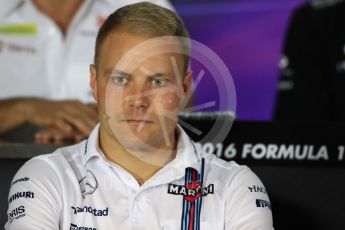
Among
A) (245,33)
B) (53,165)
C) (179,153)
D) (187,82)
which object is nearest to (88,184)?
(53,165)

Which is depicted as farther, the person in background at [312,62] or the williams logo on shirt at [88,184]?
the person in background at [312,62]

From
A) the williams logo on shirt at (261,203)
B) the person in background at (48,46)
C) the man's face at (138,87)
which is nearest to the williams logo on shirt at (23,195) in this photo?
the man's face at (138,87)

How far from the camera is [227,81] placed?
177cm

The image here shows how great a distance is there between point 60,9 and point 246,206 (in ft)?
5.59

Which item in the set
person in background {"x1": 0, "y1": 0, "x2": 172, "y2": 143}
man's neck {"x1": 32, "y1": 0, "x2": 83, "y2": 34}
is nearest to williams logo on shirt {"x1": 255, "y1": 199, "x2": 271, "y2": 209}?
person in background {"x1": 0, "y1": 0, "x2": 172, "y2": 143}

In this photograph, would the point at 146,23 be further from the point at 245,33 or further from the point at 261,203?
the point at 245,33

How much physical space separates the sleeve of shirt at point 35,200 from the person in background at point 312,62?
1950 mm

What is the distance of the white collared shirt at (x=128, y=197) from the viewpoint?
162 cm

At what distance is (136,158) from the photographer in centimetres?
171

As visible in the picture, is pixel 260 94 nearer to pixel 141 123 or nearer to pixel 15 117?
pixel 15 117

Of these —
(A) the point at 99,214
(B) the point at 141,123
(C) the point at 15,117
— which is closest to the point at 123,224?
(A) the point at 99,214

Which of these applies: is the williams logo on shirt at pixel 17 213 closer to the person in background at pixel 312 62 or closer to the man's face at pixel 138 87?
the man's face at pixel 138 87

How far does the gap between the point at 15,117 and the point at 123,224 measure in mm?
1066

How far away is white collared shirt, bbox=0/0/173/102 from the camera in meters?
3.06
